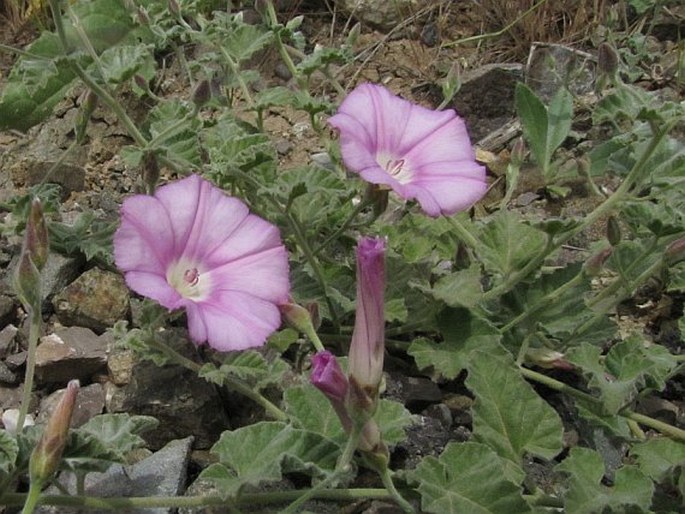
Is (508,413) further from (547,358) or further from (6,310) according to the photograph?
(6,310)

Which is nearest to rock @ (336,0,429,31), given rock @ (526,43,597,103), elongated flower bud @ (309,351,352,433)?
rock @ (526,43,597,103)

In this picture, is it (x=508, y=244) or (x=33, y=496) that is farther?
(x=508, y=244)

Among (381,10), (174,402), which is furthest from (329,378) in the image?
(381,10)

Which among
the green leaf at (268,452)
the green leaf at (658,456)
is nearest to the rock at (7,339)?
the green leaf at (268,452)

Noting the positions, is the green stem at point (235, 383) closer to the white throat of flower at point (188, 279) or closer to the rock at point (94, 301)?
the white throat of flower at point (188, 279)

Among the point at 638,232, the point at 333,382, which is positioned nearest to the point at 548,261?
the point at 638,232
